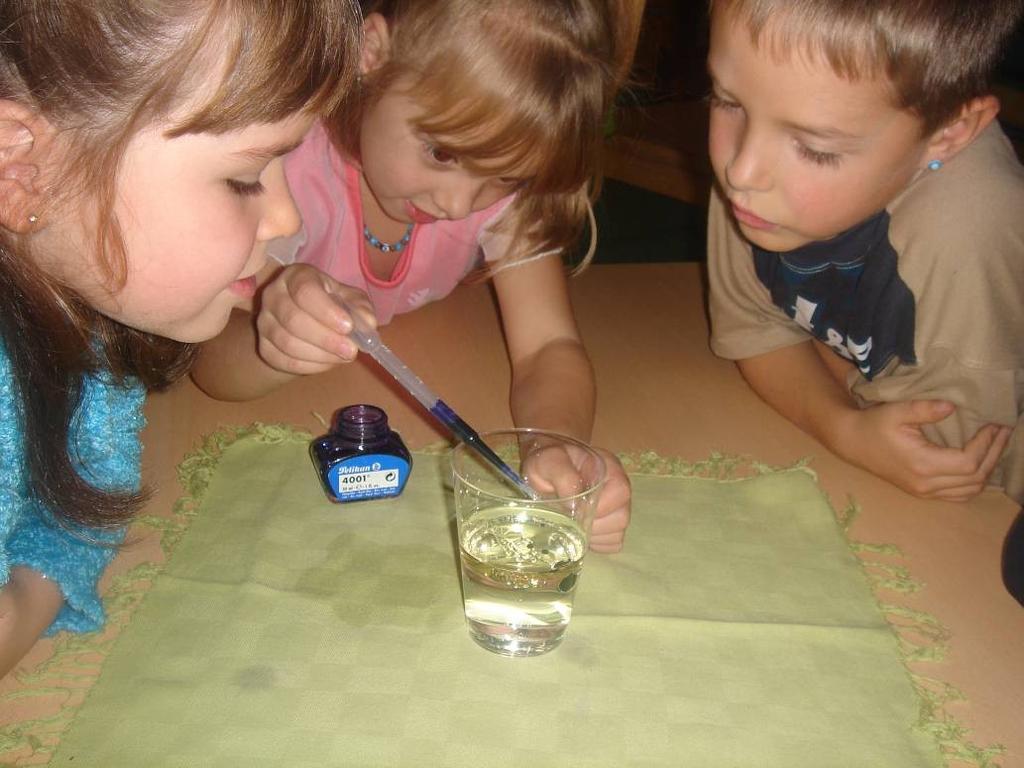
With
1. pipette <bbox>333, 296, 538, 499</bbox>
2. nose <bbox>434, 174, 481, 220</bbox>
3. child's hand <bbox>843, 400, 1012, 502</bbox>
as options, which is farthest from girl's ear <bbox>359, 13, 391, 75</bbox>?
child's hand <bbox>843, 400, 1012, 502</bbox>

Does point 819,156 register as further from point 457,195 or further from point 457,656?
point 457,656

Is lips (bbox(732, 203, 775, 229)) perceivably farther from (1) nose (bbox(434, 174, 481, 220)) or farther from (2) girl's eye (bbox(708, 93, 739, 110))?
(1) nose (bbox(434, 174, 481, 220))

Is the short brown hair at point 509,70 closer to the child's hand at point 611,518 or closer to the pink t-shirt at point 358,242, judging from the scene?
the pink t-shirt at point 358,242

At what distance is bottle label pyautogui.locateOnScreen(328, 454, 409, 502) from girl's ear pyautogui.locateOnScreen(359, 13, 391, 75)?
0.40m

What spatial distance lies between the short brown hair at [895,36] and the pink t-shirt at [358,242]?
43cm

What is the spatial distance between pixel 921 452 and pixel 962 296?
19 centimetres

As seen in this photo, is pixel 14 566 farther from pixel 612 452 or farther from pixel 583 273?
pixel 583 273

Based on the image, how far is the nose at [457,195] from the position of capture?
104 centimetres

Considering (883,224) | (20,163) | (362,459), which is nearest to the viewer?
(20,163)

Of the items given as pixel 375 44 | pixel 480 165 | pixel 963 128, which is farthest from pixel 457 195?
pixel 963 128

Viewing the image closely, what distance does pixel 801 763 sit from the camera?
0.62 meters

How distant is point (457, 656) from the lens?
69 cm

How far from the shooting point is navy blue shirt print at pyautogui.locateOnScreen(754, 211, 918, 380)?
108 cm

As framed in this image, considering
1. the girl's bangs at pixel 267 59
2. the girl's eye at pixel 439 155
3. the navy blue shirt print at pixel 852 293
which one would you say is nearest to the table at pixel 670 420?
the navy blue shirt print at pixel 852 293
